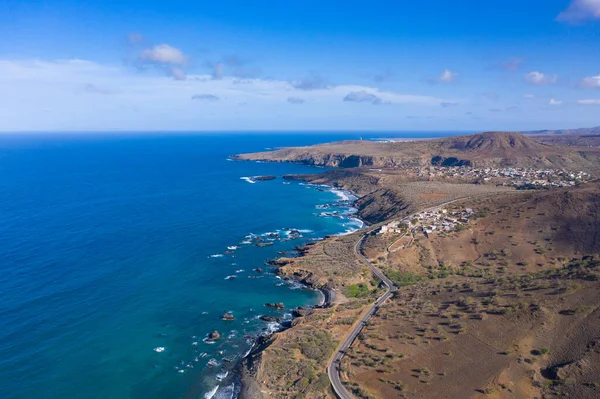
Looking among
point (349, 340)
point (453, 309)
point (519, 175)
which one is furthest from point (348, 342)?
point (519, 175)

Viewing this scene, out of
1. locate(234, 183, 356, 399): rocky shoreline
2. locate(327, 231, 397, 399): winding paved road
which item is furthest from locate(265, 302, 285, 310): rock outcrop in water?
locate(327, 231, 397, 399): winding paved road

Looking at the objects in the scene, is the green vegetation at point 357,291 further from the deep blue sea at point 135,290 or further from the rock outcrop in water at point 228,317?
the rock outcrop in water at point 228,317

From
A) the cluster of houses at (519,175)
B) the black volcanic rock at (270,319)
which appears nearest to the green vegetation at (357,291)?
the black volcanic rock at (270,319)

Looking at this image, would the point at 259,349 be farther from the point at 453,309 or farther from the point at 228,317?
the point at 453,309

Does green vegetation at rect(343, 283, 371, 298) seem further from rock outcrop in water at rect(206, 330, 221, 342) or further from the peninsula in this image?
rock outcrop in water at rect(206, 330, 221, 342)

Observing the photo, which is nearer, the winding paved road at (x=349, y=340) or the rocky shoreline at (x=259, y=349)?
the winding paved road at (x=349, y=340)

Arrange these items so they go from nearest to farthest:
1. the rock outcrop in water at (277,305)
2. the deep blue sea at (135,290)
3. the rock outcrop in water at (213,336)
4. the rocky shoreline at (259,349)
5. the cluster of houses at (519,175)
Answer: the rocky shoreline at (259,349), the deep blue sea at (135,290), the rock outcrop in water at (213,336), the rock outcrop in water at (277,305), the cluster of houses at (519,175)

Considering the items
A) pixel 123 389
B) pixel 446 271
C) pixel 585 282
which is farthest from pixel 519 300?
pixel 123 389
